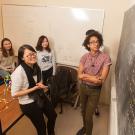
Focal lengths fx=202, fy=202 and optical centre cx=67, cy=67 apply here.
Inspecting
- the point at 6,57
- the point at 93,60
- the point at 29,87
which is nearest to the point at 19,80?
the point at 29,87

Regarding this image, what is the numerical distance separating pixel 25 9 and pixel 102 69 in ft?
7.50

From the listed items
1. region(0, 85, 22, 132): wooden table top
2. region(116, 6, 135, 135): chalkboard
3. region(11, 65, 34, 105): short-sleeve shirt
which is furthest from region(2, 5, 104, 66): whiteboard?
region(116, 6, 135, 135): chalkboard

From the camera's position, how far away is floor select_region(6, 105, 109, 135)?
2.87 m

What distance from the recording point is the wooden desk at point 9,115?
2268 millimetres

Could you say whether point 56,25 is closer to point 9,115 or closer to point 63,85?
point 63,85

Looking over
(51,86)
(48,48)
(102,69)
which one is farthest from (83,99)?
(48,48)

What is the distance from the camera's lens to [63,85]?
11.6ft

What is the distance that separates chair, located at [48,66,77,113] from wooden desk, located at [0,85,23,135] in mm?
741

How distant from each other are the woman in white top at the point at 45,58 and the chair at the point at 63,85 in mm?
154

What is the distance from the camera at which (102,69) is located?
7.82 ft

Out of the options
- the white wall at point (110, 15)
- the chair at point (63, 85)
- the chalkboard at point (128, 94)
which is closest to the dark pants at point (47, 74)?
the chair at point (63, 85)

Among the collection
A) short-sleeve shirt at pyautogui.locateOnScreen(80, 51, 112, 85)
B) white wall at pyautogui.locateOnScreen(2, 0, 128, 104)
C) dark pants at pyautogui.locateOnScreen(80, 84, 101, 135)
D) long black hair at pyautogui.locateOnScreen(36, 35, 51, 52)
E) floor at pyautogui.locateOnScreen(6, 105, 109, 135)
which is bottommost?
floor at pyautogui.locateOnScreen(6, 105, 109, 135)

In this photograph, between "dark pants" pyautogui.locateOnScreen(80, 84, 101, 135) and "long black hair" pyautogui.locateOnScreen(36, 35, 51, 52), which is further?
"long black hair" pyautogui.locateOnScreen(36, 35, 51, 52)

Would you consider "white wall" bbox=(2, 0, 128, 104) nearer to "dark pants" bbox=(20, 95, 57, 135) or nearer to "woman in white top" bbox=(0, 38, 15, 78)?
"woman in white top" bbox=(0, 38, 15, 78)
